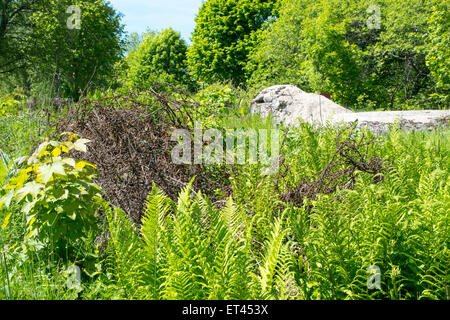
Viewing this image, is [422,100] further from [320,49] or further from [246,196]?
[246,196]

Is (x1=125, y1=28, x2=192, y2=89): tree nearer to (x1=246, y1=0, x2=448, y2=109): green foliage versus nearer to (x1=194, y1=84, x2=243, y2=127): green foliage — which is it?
(x1=246, y1=0, x2=448, y2=109): green foliage

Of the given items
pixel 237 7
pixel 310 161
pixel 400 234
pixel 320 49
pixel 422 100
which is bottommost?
pixel 400 234

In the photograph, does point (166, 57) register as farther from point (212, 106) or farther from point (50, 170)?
point (50, 170)

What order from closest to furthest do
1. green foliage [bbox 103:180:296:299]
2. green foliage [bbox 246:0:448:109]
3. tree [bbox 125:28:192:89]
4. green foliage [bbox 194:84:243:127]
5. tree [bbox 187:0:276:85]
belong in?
green foliage [bbox 103:180:296:299], green foliage [bbox 194:84:243:127], green foliage [bbox 246:0:448:109], tree [bbox 187:0:276:85], tree [bbox 125:28:192:89]

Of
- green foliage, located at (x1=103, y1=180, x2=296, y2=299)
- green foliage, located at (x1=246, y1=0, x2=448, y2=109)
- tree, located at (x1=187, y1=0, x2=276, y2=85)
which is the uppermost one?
tree, located at (x1=187, y1=0, x2=276, y2=85)

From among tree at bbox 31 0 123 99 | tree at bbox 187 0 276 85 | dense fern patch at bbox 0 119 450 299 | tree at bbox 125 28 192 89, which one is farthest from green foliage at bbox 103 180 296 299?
tree at bbox 125 28 192 89

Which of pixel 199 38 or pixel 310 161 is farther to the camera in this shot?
pixel 199 38

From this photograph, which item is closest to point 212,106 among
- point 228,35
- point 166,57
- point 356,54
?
point 356,54

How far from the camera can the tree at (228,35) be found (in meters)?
25.8

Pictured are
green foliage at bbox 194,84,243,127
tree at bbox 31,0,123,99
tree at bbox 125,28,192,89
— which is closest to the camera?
green foliage at bbox 194,84,243,127

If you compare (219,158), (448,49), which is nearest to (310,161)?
(219,158)

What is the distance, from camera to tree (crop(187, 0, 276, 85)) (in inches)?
1014

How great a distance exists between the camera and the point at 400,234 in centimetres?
182
